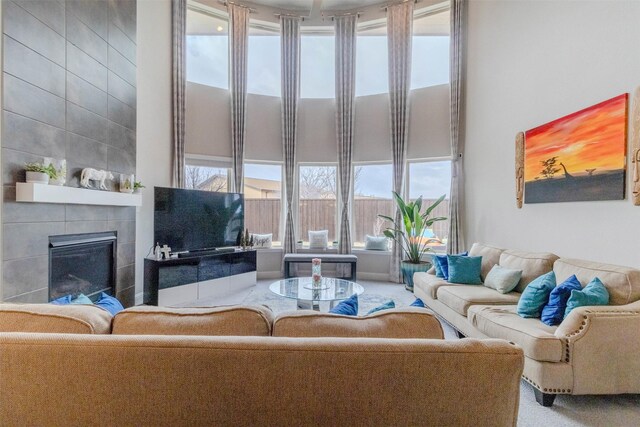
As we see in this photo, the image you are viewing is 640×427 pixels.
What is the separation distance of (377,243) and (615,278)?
3.85m

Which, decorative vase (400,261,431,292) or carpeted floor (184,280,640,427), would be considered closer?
carpeted floor (184,280,640,427)

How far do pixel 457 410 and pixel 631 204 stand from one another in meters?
2.76

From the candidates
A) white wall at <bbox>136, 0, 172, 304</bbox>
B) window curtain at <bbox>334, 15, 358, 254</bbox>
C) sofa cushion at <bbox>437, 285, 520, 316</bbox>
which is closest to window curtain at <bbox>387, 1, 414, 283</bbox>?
window curtain at <bbox>334, 15, 358, 254</bbox>

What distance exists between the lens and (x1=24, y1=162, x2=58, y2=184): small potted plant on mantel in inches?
104

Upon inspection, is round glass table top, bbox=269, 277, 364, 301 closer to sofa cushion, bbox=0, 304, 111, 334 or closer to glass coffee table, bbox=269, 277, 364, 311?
glass coffee table, bbox=269, 277, 364, 311

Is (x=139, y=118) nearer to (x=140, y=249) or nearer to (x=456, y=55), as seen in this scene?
(x=140, y=249)

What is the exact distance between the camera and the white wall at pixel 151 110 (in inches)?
179

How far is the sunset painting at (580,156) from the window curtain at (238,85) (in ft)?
15.3

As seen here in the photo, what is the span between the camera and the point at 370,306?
4211 mm

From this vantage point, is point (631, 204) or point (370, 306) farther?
point (370, 306)

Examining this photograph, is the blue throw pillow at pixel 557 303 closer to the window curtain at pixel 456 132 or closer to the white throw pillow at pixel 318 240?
the window curtain at pixel 456 132

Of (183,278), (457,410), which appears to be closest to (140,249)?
(183,278)

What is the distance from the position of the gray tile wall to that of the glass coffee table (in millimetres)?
2227

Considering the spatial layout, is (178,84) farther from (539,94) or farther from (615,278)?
(615,278)
